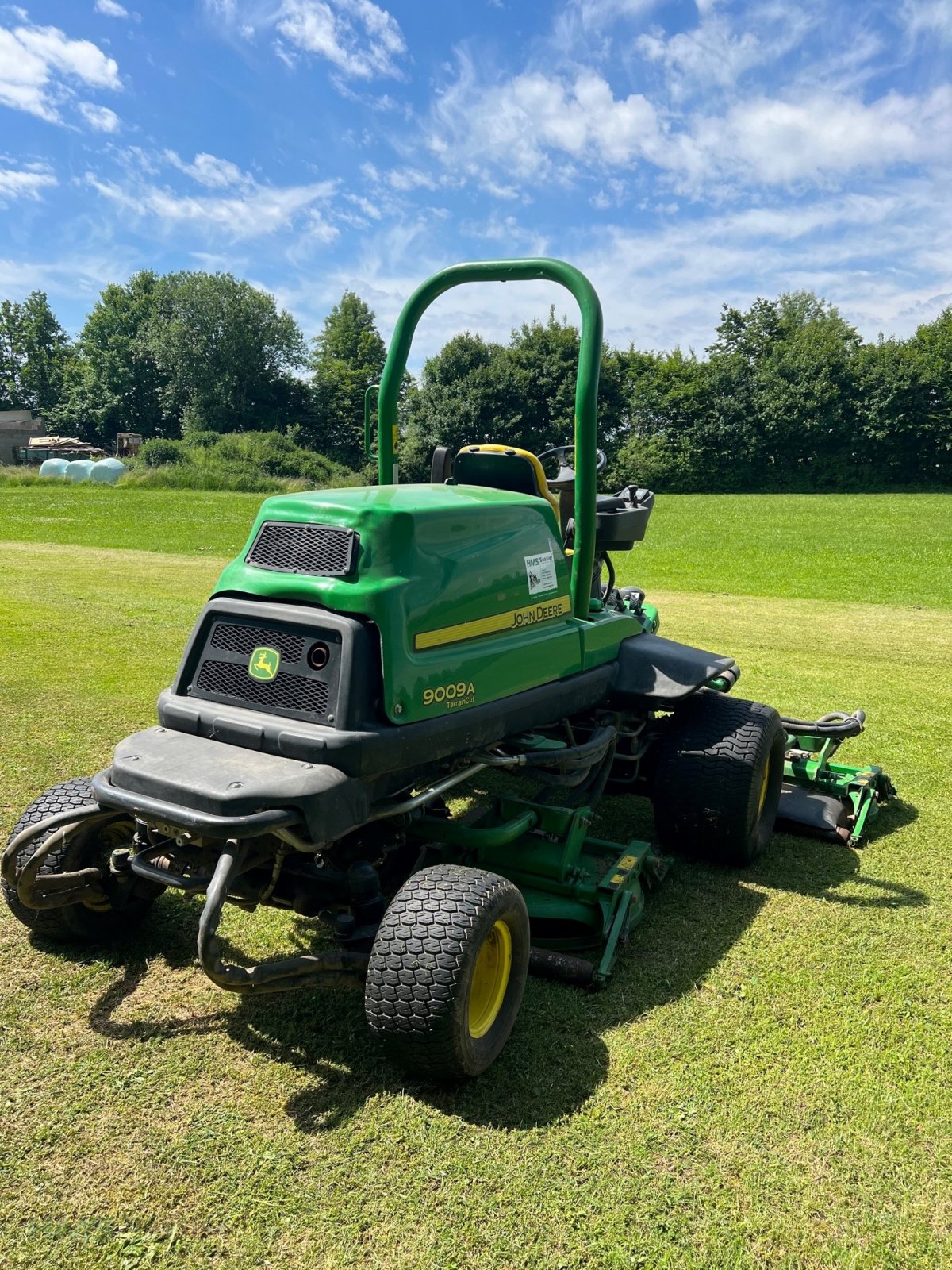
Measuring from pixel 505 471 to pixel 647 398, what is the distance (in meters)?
43.5

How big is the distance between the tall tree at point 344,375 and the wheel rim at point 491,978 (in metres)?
44.0

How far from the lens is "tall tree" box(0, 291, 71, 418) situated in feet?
233

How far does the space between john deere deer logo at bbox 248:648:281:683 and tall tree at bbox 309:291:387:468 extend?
43594mm

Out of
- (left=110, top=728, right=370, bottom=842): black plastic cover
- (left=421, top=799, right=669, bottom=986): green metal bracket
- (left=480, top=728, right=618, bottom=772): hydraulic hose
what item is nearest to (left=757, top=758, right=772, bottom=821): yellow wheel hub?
(left=421, top=799, right=669, bottom=986): green metal bracket

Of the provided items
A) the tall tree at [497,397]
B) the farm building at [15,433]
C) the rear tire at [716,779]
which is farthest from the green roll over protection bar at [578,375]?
the farm building at [15,433]

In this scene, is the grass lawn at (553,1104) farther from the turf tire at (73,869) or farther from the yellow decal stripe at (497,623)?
the yellow decal stripe at (497,623)

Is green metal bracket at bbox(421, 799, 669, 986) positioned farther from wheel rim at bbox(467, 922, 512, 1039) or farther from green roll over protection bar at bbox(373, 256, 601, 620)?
green roll over protection bar at bbox(373, 256, 601, 620)

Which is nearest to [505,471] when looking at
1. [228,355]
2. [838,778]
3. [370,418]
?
[370,418]

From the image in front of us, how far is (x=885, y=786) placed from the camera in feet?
17.4

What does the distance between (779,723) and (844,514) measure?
27.4 meters

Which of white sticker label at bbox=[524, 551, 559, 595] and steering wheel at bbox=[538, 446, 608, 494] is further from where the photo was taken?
steering wheel at bbox=[538, 446, 608, 494]

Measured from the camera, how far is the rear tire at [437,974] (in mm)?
2699

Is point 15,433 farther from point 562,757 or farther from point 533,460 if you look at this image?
point 562,757

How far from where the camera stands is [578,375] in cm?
409
